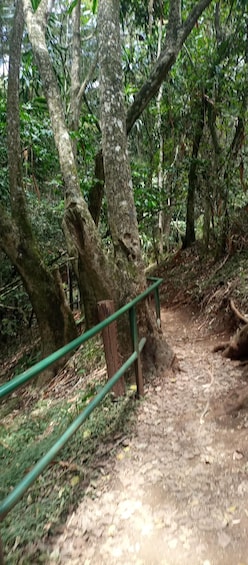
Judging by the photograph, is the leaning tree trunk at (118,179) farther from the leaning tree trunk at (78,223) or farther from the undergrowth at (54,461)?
the undergrowth at (54,461)

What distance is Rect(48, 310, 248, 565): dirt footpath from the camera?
6.51 ft

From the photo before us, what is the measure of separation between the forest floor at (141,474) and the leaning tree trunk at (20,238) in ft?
3.49

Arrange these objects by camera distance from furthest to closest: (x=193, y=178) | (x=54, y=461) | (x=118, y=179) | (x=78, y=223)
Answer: (x=193, y=178), (x=78, y=223), (x=118, y=179), (x=54, y=461)

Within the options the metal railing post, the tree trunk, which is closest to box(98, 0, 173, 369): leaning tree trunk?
the metal railing post

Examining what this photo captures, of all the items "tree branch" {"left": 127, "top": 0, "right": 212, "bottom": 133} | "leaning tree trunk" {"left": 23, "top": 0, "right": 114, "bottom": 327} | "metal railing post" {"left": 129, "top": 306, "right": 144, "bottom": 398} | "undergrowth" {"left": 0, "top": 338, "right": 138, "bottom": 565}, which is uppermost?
"tree branch" {"left": 127, "top": 0, "right": 212, "bottom": 133}

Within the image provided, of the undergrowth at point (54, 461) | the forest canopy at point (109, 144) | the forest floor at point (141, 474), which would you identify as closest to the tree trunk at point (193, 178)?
the forest canopy at point (109, 144)

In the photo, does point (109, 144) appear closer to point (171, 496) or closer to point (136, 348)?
point (136, 348)

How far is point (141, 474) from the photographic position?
8.76 ft

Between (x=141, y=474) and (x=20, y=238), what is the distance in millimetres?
3521

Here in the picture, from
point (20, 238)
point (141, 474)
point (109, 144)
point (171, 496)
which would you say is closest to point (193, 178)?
point (109, 144)

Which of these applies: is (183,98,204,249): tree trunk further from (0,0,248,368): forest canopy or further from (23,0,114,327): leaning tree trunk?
(23,0,114,327): leaning tree trunk

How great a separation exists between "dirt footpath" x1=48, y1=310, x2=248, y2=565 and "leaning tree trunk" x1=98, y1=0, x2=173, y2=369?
996 millimetres

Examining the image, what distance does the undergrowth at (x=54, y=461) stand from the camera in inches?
84.1

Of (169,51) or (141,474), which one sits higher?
(169,51)
